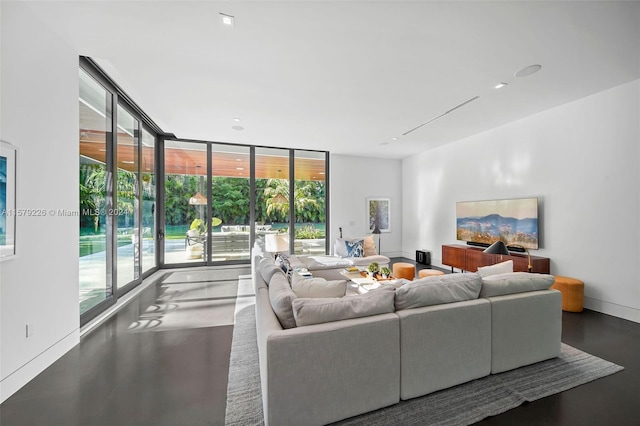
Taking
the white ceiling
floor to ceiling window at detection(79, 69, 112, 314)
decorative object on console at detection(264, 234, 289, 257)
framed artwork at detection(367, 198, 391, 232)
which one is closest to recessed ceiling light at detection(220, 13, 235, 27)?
the white ceiling

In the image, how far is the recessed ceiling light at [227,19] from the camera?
218 centimetres

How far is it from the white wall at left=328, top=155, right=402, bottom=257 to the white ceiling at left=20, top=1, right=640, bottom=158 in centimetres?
303

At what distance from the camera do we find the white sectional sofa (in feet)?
5.16

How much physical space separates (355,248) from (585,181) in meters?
3.99

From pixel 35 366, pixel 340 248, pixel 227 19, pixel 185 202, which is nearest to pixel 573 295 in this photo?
pixel 340 248

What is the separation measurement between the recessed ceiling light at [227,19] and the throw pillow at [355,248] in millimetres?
4772

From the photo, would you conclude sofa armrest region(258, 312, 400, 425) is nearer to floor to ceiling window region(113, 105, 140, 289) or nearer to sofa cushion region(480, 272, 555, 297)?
sofa cushion region(480, 272, 555, 297)

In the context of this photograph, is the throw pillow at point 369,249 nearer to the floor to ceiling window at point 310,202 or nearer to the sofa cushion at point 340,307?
the floor to ceiling window at point 310,202

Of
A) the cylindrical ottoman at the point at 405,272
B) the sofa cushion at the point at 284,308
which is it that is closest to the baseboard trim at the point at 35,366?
the sofa cushion at the point at 284,308

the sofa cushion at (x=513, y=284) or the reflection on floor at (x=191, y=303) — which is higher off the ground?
the sofa cushion at (x=513, y=284)

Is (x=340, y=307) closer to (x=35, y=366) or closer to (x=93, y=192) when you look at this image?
(x=35, y=366)

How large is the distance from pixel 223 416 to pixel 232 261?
515cm

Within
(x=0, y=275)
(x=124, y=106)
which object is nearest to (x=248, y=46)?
(x=0, y=275)

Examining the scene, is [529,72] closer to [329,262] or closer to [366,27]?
[366,27]
